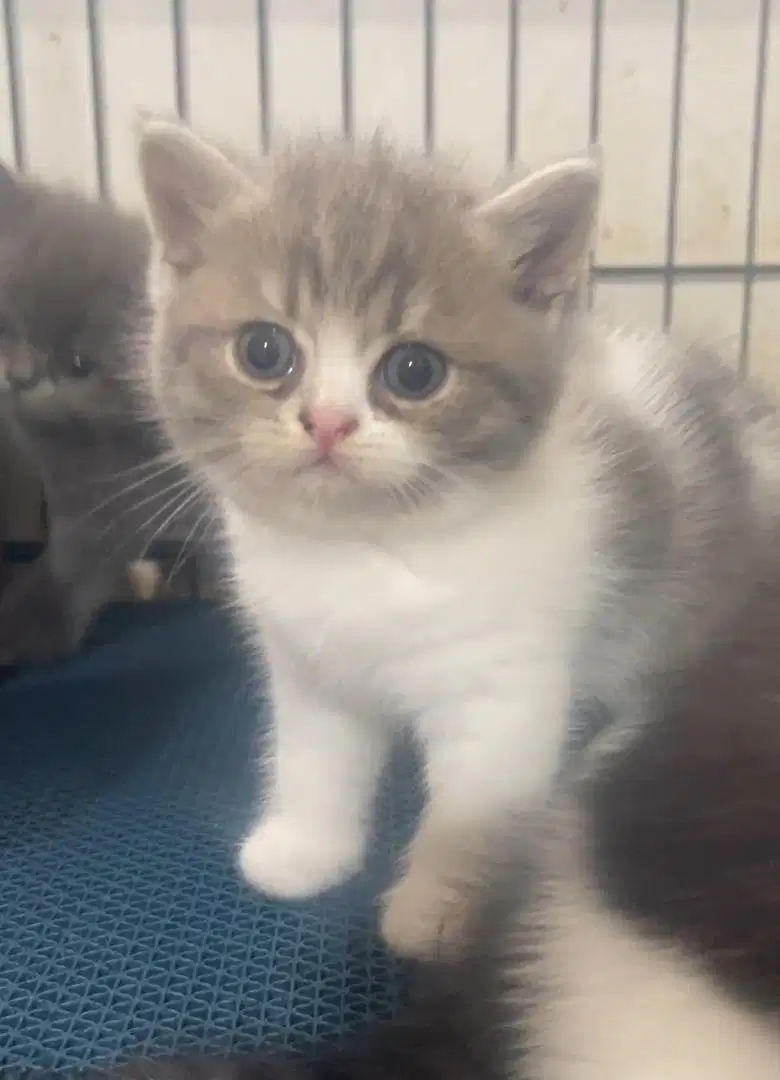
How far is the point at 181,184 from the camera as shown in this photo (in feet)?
2.79

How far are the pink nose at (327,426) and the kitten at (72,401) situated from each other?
1.26ft

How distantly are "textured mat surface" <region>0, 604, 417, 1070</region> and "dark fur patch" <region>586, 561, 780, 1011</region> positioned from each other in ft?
0.88

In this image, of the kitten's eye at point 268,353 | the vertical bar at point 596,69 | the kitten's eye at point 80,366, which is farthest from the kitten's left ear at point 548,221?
the vertical bar at point 596,69

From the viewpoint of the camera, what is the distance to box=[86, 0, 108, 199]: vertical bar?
141 centimetres

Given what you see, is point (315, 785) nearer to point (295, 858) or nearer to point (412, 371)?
point (295, 858)

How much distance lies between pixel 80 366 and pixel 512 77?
0.64 m

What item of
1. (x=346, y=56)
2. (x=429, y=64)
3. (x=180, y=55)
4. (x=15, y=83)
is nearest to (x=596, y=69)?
(x=429, y=64)

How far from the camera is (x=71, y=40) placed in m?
1.45

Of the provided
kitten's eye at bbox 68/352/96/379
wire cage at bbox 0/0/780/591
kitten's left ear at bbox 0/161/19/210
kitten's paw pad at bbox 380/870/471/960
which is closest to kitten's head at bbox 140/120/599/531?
kitten's paw pad at bbox 380/870/471/960

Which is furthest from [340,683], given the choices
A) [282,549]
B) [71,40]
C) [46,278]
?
[71,40]

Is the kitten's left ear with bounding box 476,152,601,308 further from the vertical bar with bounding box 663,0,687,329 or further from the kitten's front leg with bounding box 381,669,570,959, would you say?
the vertical bar with bounding box 663,0,687,329

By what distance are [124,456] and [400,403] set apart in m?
0.56

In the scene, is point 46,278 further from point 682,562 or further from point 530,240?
point 682,562

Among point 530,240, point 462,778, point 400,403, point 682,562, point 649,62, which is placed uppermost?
point 649,62
